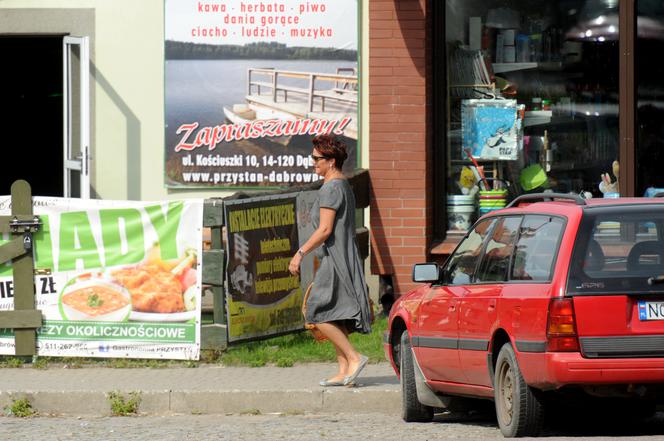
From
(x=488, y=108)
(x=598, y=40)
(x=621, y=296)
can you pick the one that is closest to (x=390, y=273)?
→ (x=488, y=108)

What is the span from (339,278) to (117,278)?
2188 millimetres

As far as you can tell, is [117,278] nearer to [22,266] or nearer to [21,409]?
[22,266]

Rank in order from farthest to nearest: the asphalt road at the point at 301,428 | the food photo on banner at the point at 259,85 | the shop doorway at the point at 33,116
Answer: the shop doorway at the point at 33,116
the food photo on banner at the point at 259,85
the asphalt road at the point at 301,428

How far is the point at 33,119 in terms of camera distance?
20406 mm

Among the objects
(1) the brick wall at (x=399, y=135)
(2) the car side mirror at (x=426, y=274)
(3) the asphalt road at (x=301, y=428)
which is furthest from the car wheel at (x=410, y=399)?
(1) the brick wall at (x=399, y=135)

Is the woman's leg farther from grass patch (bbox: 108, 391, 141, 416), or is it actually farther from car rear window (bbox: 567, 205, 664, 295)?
car rear window (bbox: 567, 205, 664, 295)

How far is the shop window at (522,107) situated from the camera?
14.0 meters

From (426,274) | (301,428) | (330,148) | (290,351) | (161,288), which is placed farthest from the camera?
(290,351)

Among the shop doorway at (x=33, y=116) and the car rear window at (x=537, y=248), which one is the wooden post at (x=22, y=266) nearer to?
the car rear window at (x=537, y=248)

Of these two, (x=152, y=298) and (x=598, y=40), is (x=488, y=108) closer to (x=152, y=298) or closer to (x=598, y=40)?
(x=598, y=40)

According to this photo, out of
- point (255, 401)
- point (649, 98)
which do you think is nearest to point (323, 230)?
point (255, 401)

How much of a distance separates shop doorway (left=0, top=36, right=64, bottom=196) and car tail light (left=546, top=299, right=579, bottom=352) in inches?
509

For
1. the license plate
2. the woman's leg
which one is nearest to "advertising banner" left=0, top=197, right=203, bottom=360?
the woman's leg

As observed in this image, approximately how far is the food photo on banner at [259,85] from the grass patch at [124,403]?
453 cm
